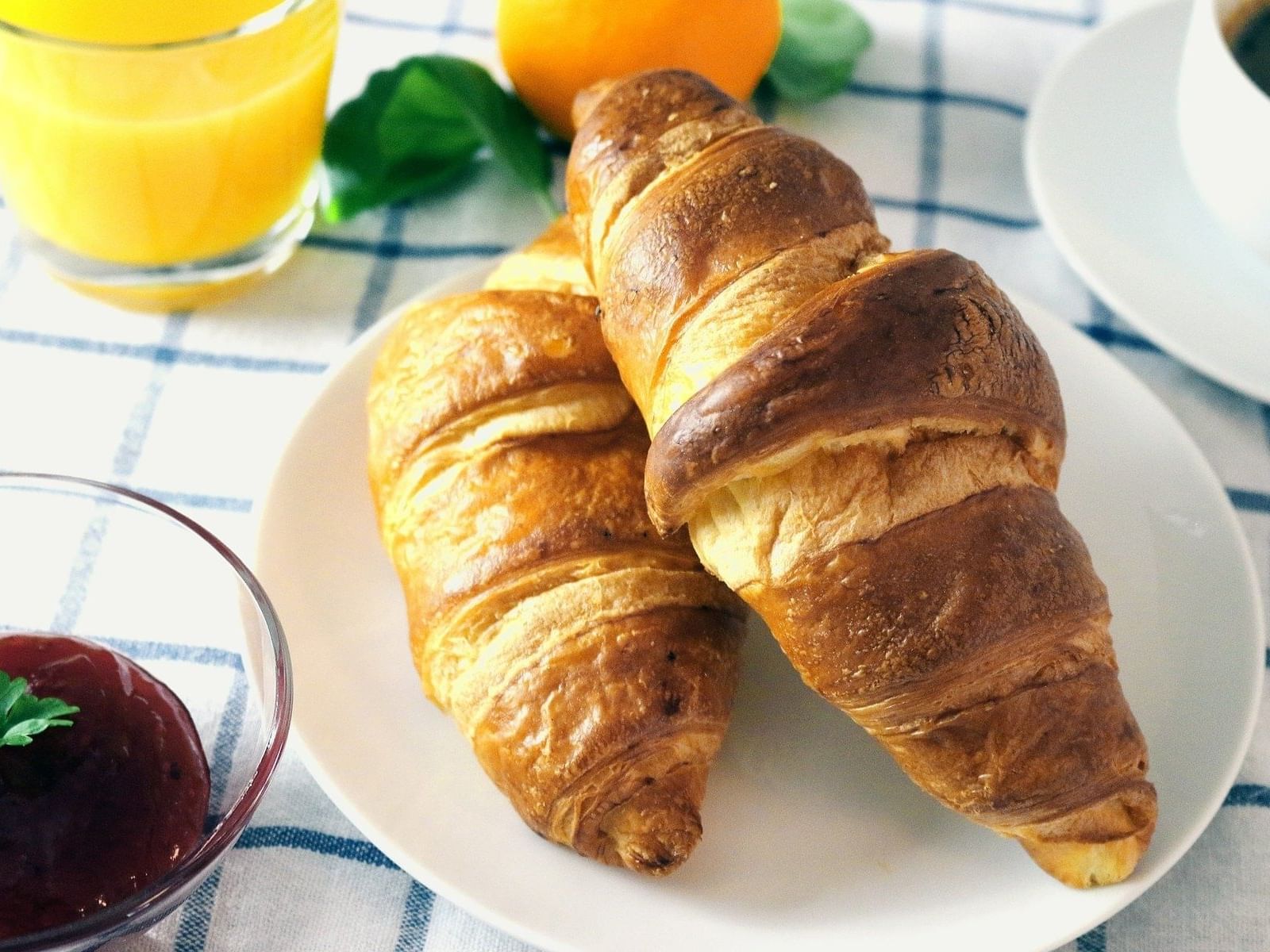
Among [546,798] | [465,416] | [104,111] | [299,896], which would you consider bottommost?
[299,896]

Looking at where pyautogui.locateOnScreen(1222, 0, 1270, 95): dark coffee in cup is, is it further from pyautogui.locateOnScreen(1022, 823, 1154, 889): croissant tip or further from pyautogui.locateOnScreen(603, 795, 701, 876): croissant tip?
pyautogui.locateOnScreen(603, 795, 701, 876): croissant tip

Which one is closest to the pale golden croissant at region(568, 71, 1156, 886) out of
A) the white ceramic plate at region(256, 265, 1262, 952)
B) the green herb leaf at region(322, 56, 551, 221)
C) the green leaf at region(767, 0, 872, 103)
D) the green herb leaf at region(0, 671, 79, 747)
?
the white ceramic plate at region(256, 265, 1262, 952)

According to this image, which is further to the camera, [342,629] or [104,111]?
[104,111]

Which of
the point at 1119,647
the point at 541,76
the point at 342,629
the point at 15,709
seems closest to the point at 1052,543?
the point at 1119,647

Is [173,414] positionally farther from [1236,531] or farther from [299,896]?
[1236,531]

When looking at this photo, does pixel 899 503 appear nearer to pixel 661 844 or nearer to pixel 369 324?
pixel 661 844

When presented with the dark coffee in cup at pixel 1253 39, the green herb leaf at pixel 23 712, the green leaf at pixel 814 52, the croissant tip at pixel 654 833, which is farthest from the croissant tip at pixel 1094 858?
the green leaf at pixel 814 52
